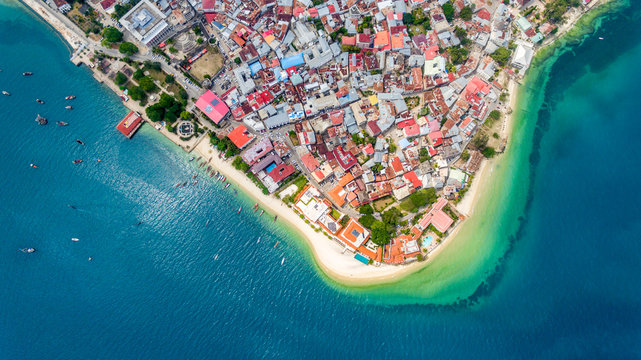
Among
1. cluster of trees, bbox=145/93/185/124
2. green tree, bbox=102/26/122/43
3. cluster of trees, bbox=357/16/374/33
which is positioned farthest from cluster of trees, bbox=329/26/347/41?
green tree, bbox=102/26/122/43

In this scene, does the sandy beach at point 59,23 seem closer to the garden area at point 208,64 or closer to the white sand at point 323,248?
the garden area at point 208,64

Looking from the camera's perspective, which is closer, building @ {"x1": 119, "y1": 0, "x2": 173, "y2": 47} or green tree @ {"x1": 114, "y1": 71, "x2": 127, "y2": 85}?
building @ {"x1": 119, "y1": 0, "x2": 173, "y2": 47}

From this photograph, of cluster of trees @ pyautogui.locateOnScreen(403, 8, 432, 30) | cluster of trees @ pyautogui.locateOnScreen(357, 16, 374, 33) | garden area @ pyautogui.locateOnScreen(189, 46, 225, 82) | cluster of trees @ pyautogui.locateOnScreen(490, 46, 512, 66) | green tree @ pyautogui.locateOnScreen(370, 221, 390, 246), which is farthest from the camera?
cluster of trees @ pyautogui.locateOnScreen(403, 8, 432, 30)

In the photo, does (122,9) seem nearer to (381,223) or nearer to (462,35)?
(381,223)

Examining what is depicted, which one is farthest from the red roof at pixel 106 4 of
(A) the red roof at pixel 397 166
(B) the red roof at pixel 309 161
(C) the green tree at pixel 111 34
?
(A) the red roof at pixel 397 166

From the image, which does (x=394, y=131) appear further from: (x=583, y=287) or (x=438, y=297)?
(x=583, y=287)

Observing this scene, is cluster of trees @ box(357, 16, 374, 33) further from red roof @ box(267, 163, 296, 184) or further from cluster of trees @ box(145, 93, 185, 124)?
cluster of trees @ box(145, 93, 185, 124)
